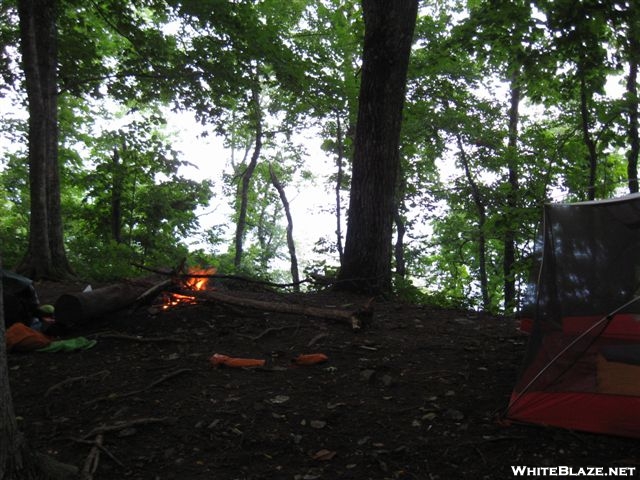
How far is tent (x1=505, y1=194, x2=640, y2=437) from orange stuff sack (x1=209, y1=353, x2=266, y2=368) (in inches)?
89.0

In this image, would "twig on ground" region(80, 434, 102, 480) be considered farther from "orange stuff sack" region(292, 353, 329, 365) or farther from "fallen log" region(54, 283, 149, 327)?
"fallen log" region(54, 283, 149, 327)

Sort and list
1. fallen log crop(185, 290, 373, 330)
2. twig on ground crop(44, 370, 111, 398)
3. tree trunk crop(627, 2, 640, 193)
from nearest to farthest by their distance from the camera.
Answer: twig on ground crop(44, 370, 111, 398)
fallen log crop(185, 290, 373, 330)
tree trunk crop(627, 2, 640, 193)

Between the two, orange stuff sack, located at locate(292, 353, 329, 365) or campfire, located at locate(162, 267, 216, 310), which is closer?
orange stuff sack, located at locate(292, 353, 329, 365)

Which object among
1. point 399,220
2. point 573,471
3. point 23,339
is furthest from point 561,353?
point 399,220

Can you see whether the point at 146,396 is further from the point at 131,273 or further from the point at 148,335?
the point at 131,273

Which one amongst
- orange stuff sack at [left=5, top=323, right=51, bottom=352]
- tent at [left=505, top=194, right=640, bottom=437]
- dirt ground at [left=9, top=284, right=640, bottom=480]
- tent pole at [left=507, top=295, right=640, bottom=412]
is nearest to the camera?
dirt ground at [left=9, top=284, right=640, bottom=480]

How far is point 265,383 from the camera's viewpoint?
3.95 metres

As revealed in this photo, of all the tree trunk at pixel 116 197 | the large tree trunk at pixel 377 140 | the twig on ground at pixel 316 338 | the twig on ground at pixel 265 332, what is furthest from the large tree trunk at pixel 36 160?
the twig on ground at pixel 316 338

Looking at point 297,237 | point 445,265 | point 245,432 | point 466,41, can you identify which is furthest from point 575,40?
point 297,237

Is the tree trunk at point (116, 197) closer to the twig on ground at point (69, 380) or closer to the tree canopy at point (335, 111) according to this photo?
the tree canopy at point (335, 111)

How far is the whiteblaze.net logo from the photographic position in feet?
8.55

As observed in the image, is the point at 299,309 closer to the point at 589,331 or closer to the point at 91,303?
the point at 91,303

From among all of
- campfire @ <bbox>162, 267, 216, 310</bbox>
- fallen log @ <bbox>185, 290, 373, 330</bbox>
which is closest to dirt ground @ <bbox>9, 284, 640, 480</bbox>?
fallen log @ <bbox>185, 290, 373, 330</bbox>

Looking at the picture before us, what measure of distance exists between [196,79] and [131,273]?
4.72m
